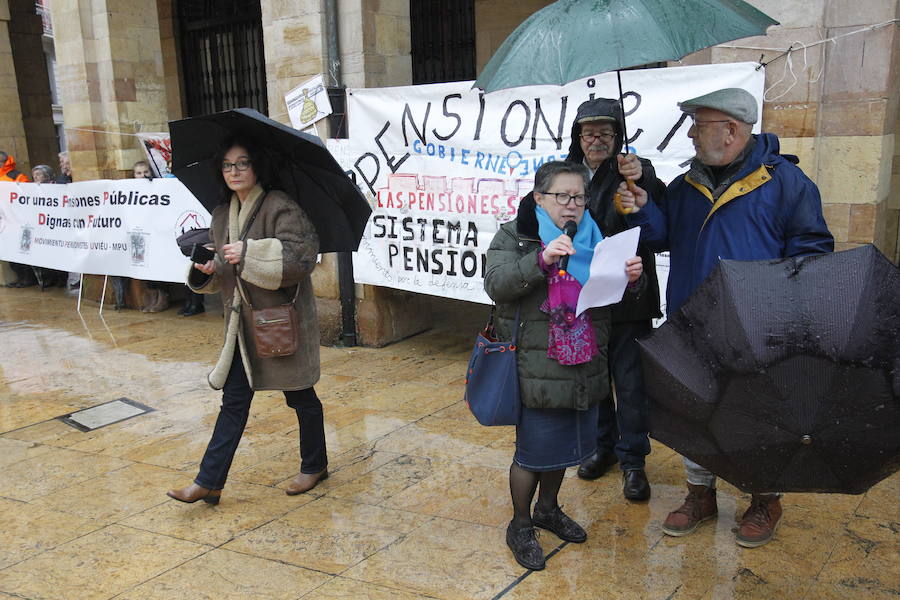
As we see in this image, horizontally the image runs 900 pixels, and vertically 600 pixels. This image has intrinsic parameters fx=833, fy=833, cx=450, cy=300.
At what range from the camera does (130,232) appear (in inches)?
348

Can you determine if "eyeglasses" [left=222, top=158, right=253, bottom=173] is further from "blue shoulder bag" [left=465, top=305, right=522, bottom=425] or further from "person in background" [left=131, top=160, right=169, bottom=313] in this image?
"person in background" [left=131, top=160, right=169, bottom=313]

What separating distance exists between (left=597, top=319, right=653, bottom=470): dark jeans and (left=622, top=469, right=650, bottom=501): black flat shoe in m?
0.03

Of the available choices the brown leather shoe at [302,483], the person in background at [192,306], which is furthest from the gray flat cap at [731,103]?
the person in background at [192,306]

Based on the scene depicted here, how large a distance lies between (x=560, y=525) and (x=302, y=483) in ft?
4.69

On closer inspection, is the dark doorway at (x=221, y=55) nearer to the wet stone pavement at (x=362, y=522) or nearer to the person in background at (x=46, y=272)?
the person in background at (x=46, y=272)

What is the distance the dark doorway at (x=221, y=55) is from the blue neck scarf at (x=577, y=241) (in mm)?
10142

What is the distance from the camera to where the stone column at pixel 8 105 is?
11516 millimetres

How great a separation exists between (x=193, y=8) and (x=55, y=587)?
485 inches

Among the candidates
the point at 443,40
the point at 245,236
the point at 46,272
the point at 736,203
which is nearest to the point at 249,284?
the point at 245,236

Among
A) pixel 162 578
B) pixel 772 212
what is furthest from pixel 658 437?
pixel 162 578

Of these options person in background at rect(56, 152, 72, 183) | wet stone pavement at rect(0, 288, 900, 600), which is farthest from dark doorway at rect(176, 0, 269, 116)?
wet stone pavement at rect(0, 288, 900, 600)

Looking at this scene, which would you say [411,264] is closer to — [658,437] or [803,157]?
[803,157]

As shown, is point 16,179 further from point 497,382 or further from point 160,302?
point 497,382

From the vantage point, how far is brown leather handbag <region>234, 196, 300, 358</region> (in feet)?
13.1
